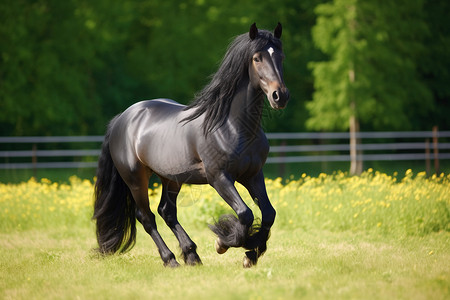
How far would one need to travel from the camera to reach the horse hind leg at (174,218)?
6.00 metres

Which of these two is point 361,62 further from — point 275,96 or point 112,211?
point 275,96

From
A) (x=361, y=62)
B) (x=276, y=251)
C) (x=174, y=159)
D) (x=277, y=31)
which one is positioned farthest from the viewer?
(x=361, y=62)

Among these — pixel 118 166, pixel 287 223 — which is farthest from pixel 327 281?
pixel 287 223

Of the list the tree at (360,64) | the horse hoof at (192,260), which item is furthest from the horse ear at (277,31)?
the tree at (360,64)

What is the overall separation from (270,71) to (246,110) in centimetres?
50

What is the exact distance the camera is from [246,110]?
5.45m

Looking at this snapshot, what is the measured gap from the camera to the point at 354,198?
8977 mm

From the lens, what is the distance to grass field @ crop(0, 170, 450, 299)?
472 cm

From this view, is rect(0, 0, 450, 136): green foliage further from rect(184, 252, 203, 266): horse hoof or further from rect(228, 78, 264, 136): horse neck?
rect(228, 78, 264, 136): horse neck

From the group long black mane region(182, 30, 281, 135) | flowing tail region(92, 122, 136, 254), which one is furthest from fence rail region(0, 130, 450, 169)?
long black mane region(182, 30, 281, 135)

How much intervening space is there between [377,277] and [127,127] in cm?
327

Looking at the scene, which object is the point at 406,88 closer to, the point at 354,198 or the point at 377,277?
the point at 354,198

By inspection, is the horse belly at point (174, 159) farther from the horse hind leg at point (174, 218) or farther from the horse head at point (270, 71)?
the horse head at point (270, 71)

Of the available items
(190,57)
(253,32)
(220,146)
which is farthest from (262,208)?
(190,57)
